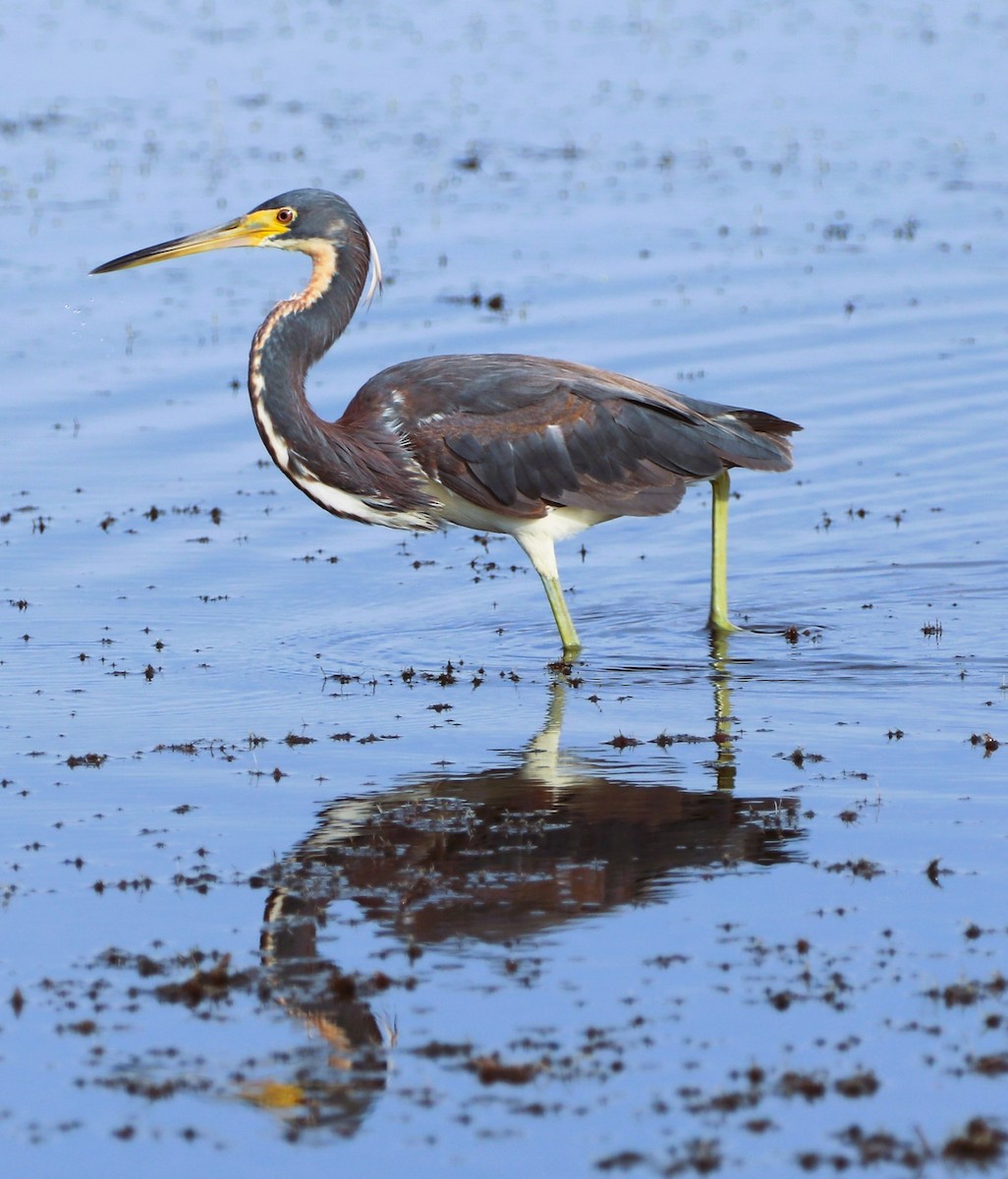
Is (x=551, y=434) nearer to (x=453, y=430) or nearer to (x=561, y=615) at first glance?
(x=453, y=430)

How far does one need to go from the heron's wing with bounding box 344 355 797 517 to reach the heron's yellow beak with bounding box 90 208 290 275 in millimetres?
934

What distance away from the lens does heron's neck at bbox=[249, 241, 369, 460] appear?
9984 mm

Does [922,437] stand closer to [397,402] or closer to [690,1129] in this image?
[397,402]

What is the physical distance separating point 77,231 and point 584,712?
1158 cm

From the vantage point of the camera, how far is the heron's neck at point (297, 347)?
32.8 feet

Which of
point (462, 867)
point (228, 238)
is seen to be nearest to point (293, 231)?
point (228, 238)

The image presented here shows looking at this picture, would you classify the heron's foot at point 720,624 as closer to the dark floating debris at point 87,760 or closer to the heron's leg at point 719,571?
the heron's leg at point 719,571

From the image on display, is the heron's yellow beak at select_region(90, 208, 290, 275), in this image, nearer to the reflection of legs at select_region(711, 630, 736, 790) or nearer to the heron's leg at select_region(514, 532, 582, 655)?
the heron's leg at select_region(514, 532, 582, 655)

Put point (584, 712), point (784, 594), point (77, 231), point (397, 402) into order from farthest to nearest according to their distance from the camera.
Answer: point (77, 231) → point (784, 594) → point (397, 402) → point (584, 712)

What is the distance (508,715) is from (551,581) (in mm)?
1279

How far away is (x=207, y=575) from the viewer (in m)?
12.1

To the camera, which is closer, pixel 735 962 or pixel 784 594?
pixel 735 962

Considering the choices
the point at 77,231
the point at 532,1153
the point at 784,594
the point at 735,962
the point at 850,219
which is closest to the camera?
the point at 532,1153

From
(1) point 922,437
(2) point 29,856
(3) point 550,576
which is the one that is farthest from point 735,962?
(1) point 922,437
